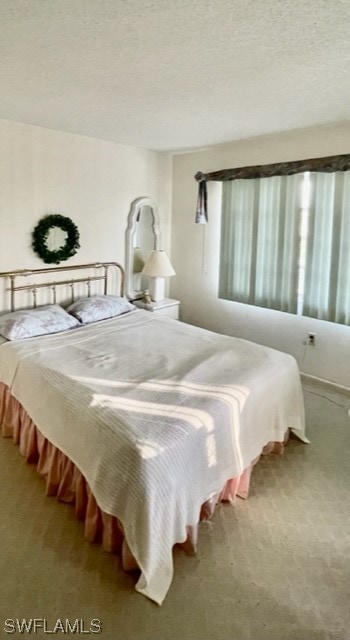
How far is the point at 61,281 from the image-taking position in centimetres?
398

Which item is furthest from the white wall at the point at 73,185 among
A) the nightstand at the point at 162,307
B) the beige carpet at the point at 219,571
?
the beige carpet at the point at 219,571

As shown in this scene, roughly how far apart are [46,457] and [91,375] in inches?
23.3

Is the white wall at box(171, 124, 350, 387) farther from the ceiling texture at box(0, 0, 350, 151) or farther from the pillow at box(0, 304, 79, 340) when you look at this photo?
the pillow at box(0, 304, 79, 340)

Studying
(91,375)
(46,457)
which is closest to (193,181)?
(91,375)

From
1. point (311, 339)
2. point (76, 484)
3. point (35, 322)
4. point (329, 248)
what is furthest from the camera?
point (311, 339)

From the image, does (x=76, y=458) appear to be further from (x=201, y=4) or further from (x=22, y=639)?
(x=201, y=4)

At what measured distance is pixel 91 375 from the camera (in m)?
2.47

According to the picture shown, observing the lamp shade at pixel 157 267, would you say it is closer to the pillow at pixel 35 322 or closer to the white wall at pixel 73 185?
the white wall at pixel 73 185

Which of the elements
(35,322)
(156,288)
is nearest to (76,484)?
(35,322)

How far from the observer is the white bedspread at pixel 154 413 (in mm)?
1723

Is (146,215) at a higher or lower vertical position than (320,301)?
higher

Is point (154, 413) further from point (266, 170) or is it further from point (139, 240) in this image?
point (139, 240)

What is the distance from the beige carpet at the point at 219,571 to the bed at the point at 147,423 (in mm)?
93

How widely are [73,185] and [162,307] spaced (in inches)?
61.4
